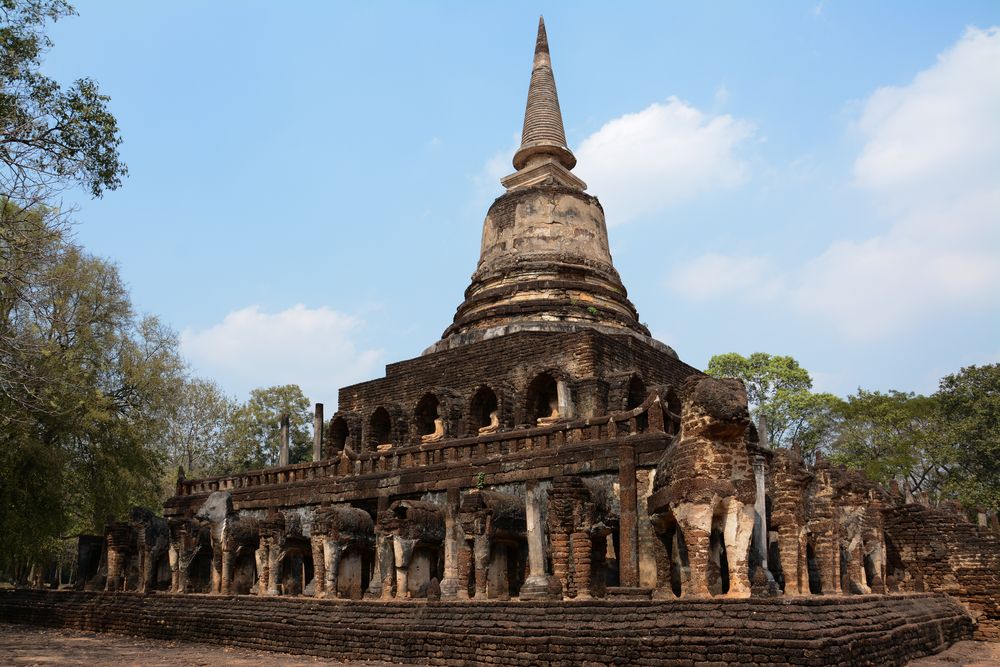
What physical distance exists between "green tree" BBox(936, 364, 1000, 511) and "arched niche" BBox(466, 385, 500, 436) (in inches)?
735

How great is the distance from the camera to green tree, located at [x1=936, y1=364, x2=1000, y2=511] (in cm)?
3097

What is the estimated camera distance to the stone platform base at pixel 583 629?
9953 mm

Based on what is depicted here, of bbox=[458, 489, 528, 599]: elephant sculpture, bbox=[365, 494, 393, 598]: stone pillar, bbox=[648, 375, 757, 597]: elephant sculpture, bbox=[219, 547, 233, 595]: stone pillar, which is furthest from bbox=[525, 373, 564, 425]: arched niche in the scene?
bbox=[648, 375, 757, 597]: elephant sculpture

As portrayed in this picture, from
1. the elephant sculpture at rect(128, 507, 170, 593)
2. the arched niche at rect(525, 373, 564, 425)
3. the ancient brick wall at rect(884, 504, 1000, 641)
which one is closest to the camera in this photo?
the ancient brick wall at rect(884, 504, 1000, 641)

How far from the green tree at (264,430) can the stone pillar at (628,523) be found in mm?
25729

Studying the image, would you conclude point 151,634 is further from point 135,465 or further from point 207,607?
point 135,465

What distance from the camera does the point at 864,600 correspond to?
12.1 meters

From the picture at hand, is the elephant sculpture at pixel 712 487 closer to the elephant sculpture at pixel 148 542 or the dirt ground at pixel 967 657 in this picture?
the dirt ground at pixel 967 657

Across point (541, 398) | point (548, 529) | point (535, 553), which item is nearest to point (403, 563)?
point (535, 553)

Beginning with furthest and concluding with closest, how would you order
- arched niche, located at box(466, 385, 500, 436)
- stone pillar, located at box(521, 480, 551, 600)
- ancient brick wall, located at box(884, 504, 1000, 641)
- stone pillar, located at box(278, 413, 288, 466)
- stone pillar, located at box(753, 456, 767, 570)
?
stone pillar, located at box(278, 413, 288, 466) < arched niche, located at box(466, 385, 500, 436) < ancient brick wall, located at box(884, 504, 1000, 641) < stone pillar, located at box(521, 480, 551, 600) < stone pillar, located at box(753, 456, 767, 570)

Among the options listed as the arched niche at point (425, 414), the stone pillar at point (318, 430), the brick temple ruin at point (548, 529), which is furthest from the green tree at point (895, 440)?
the stone pillar at point (318, 430)

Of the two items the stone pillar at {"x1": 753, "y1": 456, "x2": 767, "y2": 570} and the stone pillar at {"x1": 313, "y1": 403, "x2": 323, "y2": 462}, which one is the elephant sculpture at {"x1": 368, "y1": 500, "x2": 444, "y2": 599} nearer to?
the stone pillar at {"x1": 753, "y1": 456, "x2": 767, "y2": 570}

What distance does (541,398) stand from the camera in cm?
2062

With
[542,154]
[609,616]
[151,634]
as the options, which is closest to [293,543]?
[151,634]
